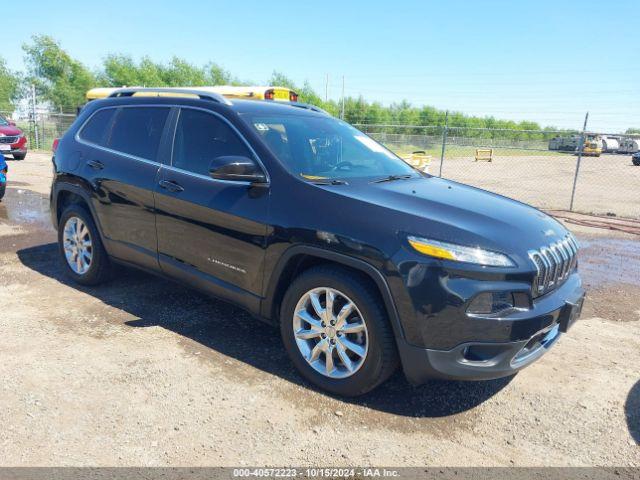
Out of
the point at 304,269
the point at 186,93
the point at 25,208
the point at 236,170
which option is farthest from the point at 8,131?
the point at 304,269

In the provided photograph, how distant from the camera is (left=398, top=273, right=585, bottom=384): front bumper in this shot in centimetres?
269

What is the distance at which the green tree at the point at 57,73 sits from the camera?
52741mm

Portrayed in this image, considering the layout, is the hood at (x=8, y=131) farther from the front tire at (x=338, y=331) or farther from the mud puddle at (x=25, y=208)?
the front tire at (x=338, y=331)

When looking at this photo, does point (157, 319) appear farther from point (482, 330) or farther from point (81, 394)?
point (482, 330)

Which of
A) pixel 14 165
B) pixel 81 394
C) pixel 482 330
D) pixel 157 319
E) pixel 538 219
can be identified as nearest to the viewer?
pixel 482 330

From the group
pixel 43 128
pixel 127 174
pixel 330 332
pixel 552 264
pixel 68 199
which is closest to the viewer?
pixel 552 264

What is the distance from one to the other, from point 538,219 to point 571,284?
0.47 meters

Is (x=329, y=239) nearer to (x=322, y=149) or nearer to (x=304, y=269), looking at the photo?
(x=304, y=269)

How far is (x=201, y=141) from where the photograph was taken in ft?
12.7

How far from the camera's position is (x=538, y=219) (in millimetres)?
3367

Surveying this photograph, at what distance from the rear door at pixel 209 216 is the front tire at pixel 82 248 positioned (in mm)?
998

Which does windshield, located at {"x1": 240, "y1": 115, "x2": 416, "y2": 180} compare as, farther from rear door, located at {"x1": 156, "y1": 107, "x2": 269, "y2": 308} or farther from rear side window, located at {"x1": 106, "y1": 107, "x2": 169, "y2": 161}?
rear side window, located at {"x1": 106, "y1": 107, "x2": 169, "y2": 161}

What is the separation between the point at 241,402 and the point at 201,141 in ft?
6.42

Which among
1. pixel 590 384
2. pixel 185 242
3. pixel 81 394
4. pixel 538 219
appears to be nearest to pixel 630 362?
pixel 590 384
